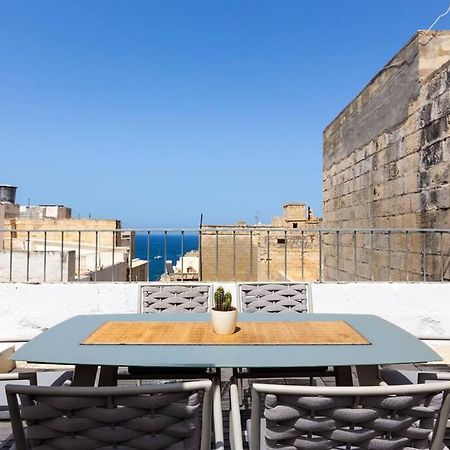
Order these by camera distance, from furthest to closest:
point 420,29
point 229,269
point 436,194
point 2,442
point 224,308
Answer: point 229,269 < point 420,29 < point 436,194 < point 2,442 < point 224,308

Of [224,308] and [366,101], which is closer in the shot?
[224,308]

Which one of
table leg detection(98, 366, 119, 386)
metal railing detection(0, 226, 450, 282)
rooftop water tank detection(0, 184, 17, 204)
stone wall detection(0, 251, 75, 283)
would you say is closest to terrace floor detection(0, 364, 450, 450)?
table leg detection(98, 366, 119, 386)

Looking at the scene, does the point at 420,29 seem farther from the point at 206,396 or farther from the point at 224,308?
the point at 206,396

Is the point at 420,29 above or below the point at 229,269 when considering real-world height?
above

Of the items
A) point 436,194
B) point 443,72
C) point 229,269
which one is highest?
point 443,72

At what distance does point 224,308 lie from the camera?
1992 mm

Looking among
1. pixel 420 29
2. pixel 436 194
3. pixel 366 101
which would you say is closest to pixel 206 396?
pixel 436 194

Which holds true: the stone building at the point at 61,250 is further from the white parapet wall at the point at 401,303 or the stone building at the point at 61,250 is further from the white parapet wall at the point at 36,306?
the white parapet wall at the point at 401,303

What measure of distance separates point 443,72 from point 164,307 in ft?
11.9

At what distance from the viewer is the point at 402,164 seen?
207 inches

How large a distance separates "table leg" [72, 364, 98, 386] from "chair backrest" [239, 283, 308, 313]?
1149 millimetres

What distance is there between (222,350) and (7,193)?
28.5 m

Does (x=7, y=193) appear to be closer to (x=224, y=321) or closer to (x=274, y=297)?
(x=274, y=297)

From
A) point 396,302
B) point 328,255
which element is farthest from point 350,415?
point 328,255
